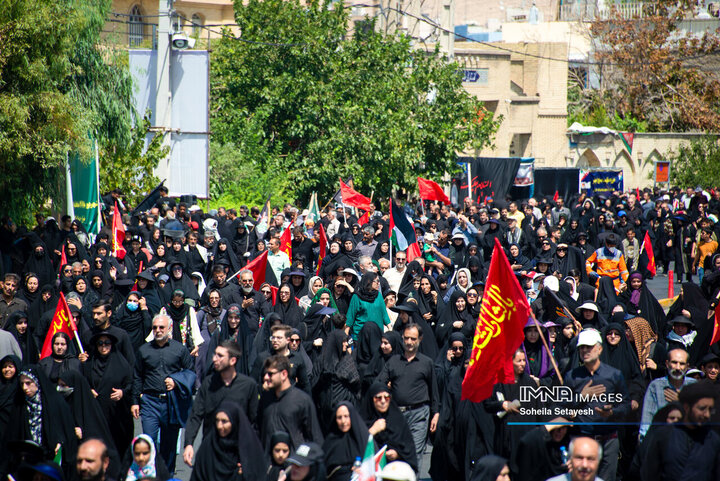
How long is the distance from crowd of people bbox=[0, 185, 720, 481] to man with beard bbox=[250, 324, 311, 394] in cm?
2

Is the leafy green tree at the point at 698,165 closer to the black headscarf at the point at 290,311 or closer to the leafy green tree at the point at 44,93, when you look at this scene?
the leafy green tree at the point at 44,93

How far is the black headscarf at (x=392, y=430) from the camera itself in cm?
724

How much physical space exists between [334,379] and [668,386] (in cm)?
280

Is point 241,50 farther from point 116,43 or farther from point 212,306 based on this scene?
point 212,306

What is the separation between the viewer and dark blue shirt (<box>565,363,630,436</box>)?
6.85 m

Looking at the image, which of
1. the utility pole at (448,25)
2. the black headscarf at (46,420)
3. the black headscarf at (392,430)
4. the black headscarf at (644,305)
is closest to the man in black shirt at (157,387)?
the black headscarf at (46,420)

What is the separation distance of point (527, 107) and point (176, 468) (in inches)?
1589

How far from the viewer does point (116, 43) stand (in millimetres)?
20750

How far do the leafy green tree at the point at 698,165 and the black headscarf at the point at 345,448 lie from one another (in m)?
40.9

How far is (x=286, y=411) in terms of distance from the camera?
270 inches

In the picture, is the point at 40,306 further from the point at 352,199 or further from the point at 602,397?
the point at 352,199

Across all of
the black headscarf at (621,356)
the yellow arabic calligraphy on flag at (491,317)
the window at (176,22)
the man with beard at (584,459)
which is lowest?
the black headscarf at (621,356)

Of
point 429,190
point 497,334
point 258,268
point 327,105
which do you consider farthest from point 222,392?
point 327,105

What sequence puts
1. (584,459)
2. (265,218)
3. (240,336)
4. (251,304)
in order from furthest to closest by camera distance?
(265,218) < (251,304) < (240,336) < (584,459)
